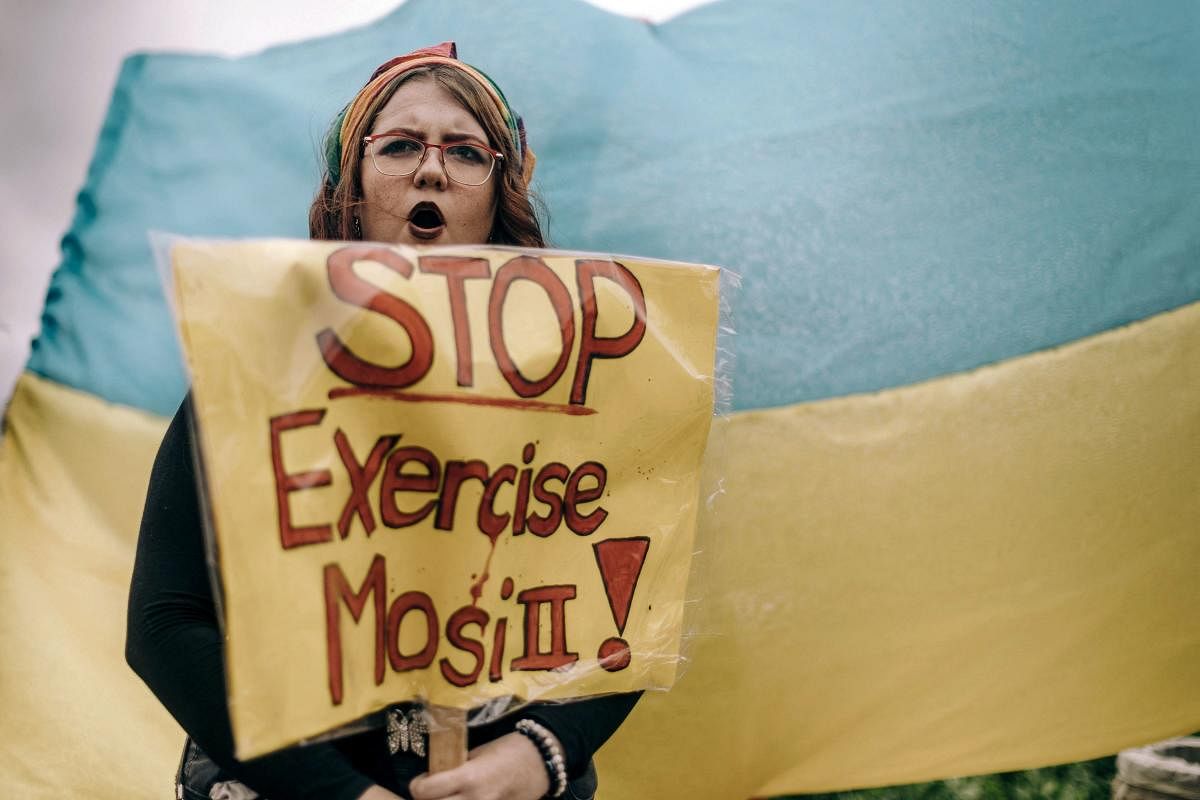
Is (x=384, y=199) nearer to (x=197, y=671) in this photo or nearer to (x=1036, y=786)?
(x=197, y=671)

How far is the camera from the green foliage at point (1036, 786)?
6.31ft

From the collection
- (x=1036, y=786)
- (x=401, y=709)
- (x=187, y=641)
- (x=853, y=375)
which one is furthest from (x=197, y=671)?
(x=1036, y=786)

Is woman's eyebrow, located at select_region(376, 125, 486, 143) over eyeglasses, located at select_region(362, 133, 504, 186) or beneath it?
over

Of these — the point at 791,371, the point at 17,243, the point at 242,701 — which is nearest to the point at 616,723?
the point at 242,701

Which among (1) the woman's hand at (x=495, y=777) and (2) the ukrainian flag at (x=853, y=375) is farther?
(2) the ukrainian flag at (x=853, y=375)

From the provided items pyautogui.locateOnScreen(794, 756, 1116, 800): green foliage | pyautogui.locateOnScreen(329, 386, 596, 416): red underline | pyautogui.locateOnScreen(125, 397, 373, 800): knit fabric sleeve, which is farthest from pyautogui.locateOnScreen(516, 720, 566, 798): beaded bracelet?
pyautogui.locateOnScreen(794, 756, 1116, 800): green foliage

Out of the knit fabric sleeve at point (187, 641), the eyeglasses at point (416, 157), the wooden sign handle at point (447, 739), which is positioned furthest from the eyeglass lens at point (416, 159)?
the wooden sign handle at point (447, 739)

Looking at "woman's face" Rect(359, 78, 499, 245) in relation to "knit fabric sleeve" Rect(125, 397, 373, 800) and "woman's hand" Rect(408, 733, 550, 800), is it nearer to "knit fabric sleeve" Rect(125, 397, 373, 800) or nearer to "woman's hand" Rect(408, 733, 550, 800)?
"knit fabric sleeve" Rect(125, 397, 373, 800)

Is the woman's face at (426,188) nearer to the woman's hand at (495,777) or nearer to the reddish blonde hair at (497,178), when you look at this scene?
the reddish blonde hair at (497,178)

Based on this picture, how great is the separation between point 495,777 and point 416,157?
676 mm

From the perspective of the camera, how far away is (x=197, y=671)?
0.99 m

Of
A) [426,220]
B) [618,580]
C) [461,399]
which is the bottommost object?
[618,580]

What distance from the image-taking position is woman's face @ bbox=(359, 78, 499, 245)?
47.4 inches

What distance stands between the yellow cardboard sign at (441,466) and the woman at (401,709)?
77 millimetres
